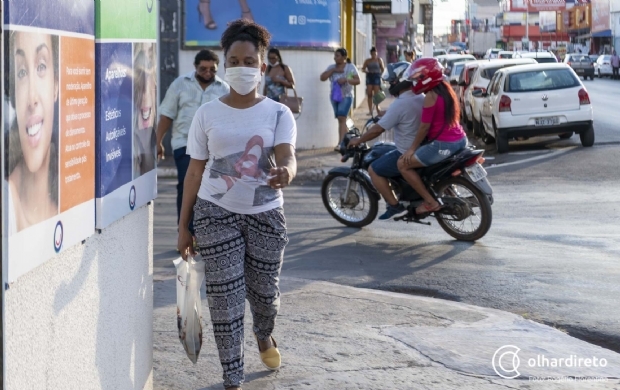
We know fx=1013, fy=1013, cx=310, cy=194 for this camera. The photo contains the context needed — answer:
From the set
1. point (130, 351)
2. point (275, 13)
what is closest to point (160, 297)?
point (130, 351)

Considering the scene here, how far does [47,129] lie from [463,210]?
21.7ft

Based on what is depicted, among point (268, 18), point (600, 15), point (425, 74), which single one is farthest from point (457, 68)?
point (600, 15)

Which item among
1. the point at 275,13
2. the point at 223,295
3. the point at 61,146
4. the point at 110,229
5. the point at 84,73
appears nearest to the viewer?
the point at 61,146

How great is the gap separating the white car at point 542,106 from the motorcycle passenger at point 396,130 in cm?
893

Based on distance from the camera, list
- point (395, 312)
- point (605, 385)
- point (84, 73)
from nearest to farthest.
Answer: point (84, 73) → point (605, 385) → point (395, 312)

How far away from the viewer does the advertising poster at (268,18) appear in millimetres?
17422

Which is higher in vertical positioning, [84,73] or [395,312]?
[84,73]

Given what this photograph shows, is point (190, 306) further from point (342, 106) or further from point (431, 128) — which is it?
point (342, 106)

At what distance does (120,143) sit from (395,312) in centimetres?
306

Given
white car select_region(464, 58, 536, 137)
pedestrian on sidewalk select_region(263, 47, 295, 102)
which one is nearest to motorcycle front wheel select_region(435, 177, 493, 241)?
A: pedestrian on sidewalk select_region(263, 47, 295, 102)

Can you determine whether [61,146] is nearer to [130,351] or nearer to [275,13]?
[130,351]

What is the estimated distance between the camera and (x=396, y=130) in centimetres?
945

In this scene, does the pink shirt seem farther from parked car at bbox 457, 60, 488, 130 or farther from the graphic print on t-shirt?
parked car at bbox 457, 60, 488, 130

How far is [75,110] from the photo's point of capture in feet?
11.3
